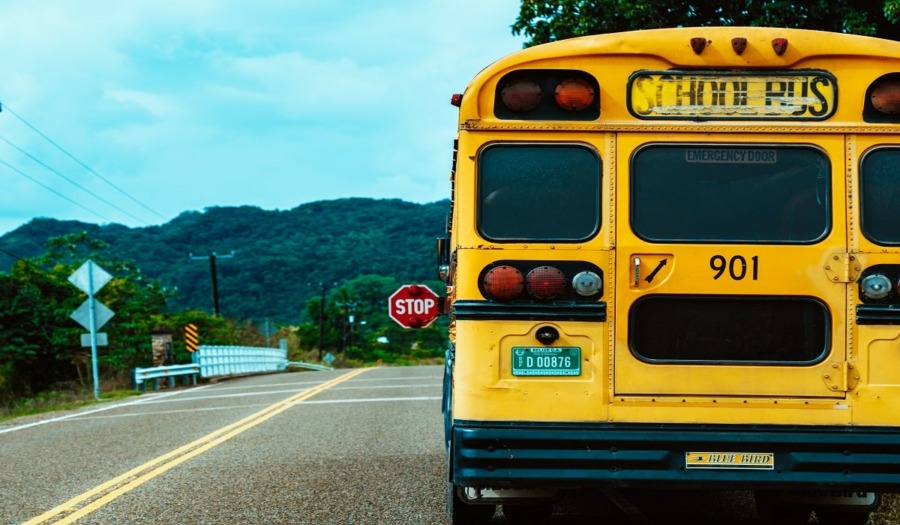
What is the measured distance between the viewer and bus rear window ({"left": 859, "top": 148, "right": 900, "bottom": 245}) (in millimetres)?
4723

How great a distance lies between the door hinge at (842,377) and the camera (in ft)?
15.3

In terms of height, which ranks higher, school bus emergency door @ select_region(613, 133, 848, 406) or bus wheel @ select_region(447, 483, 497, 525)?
school bus emergency door @ select_region(613, 133, 848, 406)

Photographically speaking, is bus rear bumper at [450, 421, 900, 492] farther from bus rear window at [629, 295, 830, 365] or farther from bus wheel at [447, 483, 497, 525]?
bus wheel at [447, 483, 497, 525]

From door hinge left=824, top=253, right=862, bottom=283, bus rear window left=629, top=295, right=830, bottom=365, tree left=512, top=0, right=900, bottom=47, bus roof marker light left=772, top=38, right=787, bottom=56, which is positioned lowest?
bus rear window left=629, top=295, right=830, bottom=365

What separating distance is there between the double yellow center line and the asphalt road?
0.05ft

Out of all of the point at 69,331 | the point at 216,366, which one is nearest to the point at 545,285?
the point at 216,366

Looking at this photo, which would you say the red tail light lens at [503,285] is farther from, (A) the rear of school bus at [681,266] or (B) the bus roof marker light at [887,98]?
(B) the bus roof marker light at [887,98]

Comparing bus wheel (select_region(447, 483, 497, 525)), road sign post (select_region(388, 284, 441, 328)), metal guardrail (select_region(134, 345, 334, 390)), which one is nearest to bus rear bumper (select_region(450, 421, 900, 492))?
bus wheel (select_region(447, 483, 497, 525))

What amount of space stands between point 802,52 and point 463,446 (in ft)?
8.18

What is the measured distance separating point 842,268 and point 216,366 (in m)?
25.7

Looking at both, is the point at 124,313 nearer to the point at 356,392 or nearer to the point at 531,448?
the point at 356,392

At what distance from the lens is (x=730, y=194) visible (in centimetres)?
479

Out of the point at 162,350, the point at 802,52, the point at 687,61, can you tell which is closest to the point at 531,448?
the point at 687,61

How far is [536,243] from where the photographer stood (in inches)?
187
